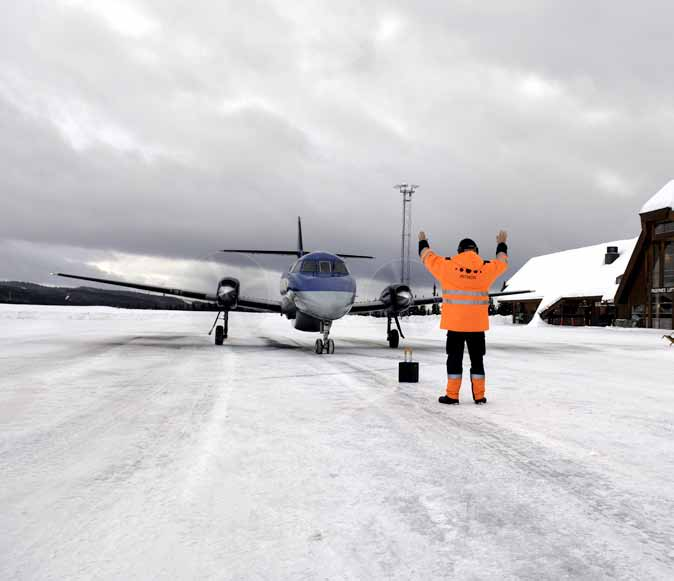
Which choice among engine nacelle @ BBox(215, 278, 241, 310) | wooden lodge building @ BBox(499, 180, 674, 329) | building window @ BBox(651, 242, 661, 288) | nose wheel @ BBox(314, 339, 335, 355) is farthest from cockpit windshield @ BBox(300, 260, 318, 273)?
building window @ BBox(651, 242, 661, 288)

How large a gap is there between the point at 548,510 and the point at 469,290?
4.51 metres

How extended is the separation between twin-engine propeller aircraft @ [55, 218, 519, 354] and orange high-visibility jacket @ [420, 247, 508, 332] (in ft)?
25.7

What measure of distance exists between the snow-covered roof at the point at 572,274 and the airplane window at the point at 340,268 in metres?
38.3

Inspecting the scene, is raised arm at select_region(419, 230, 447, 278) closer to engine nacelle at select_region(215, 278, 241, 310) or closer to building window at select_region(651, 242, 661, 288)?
engine nacelle at select_region(215, 278, 241, 310)

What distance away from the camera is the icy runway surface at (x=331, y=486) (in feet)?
7.70

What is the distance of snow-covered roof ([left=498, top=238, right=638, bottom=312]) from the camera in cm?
5041

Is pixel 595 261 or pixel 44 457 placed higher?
pixel 595 261

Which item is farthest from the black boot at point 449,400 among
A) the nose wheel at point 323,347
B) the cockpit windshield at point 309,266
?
the cockpit windshield at point 309,266

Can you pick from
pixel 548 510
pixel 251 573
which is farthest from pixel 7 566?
pixel 548 510

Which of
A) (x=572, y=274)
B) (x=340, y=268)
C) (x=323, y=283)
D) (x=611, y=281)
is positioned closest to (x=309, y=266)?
(x=323, y=283)

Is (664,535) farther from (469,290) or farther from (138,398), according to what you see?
(138,398)

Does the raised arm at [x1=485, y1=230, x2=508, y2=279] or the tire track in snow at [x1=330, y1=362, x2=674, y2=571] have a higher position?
the raised arm at [x1=485, y1=230, x2=508, y2=279]

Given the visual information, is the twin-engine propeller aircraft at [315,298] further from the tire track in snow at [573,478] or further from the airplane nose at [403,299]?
the tire track in snow at [573,478]

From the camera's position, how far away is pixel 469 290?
23.8ft
